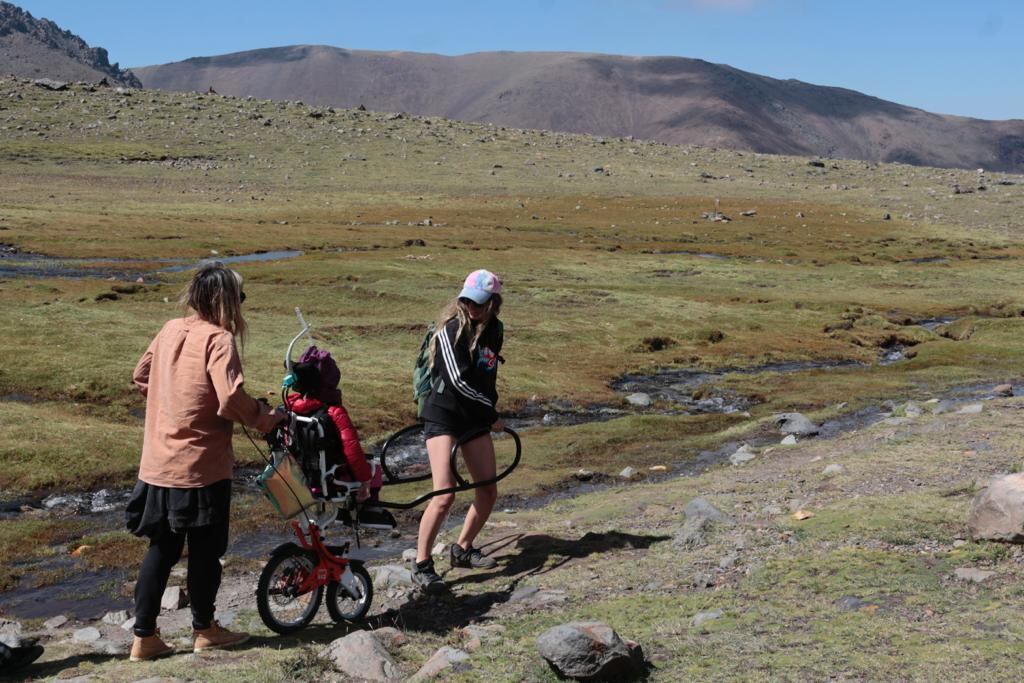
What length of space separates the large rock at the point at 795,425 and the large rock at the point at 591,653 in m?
16.2

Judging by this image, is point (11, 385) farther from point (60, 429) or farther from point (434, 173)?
point (434, 173)

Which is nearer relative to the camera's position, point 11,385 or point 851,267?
point 11,385

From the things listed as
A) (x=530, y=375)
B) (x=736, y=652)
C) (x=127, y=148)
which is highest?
(x=127, y=148)

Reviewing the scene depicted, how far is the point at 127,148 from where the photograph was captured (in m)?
134

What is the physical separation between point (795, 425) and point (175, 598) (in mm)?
15830

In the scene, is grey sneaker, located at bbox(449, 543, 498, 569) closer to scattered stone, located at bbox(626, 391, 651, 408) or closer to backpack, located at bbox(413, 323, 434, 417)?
backpack, located at bbox(413, 323, 434, 417)

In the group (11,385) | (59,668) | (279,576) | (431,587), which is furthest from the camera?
(11,385)

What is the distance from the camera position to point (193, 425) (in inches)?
324

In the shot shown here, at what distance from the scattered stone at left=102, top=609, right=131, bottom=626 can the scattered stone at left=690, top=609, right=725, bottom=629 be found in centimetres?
680

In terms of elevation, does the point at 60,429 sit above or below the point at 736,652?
below

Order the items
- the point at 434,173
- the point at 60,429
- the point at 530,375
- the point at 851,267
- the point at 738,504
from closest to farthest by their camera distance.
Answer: the point at 738,504, the point at 60,429, the point at 530,375, the point at 851,267, the point at 434,173

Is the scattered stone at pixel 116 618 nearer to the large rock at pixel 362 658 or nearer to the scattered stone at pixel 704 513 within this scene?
the large rock at pixel 362 658

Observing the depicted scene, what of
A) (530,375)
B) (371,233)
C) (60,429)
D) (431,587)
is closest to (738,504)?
(431,587)

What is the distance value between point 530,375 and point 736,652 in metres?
22.9
